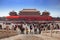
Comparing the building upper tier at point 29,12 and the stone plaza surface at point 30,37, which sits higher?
the building upper tier at point 29,12

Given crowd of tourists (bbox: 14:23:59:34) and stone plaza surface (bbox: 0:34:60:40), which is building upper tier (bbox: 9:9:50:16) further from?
stone plaza surface (bbox: 0:34:60:40)

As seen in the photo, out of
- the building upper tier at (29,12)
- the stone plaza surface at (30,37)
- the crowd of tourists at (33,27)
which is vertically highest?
the building upper tier at (29,12)

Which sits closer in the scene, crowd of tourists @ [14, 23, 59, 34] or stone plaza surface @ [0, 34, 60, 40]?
stone plaza surface @ [0, 34, 60, 40]

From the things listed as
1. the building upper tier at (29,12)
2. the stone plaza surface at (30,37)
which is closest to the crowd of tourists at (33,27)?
the stone plaza surface at (30,37)

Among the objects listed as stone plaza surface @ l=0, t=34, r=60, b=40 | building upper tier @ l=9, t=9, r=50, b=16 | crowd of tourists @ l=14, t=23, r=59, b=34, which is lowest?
stone plaza surface @ l=0, t=34, r=60, b=40

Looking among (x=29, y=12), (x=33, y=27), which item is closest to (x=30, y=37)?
(x=33, y=27)

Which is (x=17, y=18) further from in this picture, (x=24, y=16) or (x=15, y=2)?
(x=15, y=2)

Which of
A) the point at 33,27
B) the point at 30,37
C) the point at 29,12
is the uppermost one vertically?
the point at 29,12

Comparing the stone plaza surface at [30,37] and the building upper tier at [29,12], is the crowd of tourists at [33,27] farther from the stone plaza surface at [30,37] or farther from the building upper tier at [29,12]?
the building upper tier at [29,12]

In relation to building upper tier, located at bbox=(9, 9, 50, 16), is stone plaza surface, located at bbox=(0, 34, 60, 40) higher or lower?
lower

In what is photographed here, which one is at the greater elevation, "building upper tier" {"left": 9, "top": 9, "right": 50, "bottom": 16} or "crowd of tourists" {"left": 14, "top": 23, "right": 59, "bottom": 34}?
"building upper tier" {"left": 9, "top": 9, "right": 50, "bottom": 16}

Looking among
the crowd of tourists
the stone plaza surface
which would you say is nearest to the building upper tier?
the crowd of tourists

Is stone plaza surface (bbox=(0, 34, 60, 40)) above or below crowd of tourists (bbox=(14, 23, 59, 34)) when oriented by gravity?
below

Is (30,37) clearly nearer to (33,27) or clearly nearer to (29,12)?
(33,27)
